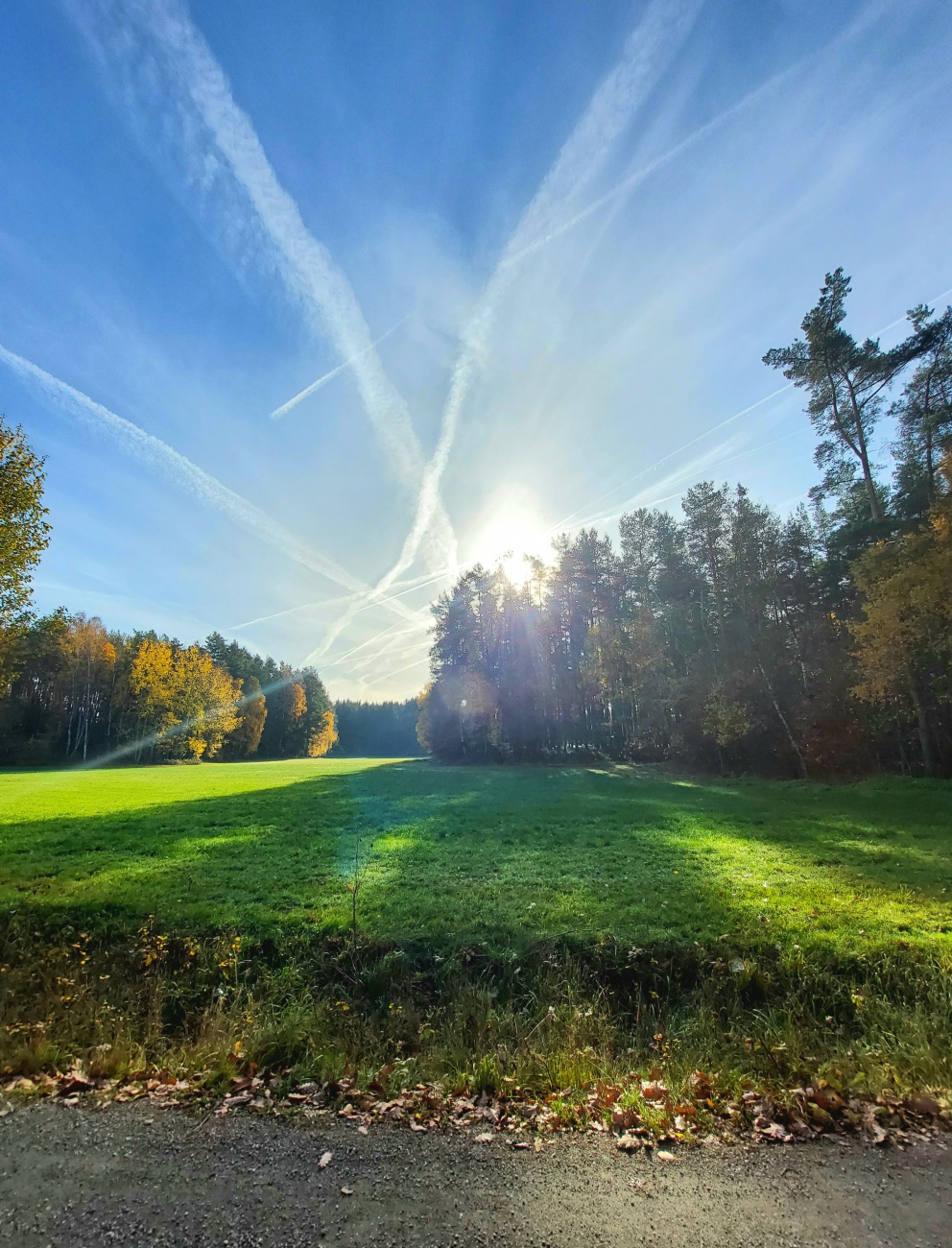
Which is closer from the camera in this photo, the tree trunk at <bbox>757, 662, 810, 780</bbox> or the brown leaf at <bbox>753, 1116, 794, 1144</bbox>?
the brown leaf at <bbox>753, 1116, 794, 1144</bbox>

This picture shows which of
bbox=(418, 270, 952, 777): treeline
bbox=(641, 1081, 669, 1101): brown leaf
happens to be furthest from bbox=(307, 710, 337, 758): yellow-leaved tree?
bbox=(641, 1081, 669, 1101): brown leaf

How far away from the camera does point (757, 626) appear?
3650 centimetres

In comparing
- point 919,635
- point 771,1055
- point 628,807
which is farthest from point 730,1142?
point 919,635

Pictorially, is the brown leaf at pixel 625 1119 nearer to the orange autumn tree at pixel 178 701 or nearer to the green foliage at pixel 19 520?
the green foliage at pixel 19 520

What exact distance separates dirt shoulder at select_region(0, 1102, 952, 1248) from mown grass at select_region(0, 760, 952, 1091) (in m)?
1.13

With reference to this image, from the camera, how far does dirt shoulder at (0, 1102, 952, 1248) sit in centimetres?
322

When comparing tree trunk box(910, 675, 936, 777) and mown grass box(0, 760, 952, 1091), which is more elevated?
tree trunk box(910, 675, 936, 777)

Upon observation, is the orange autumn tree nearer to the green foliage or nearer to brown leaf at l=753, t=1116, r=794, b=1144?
the green foliage

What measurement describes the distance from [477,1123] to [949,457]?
27.4 m

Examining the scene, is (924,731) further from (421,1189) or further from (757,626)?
(421,1189)

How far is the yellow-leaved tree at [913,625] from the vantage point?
67.6 ft

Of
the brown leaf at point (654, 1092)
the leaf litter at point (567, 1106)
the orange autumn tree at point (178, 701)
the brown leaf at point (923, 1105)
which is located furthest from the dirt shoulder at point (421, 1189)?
the orange autumn tree at point (178, 701)

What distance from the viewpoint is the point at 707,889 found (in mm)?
10281

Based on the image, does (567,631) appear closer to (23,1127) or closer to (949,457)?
(949,457)
